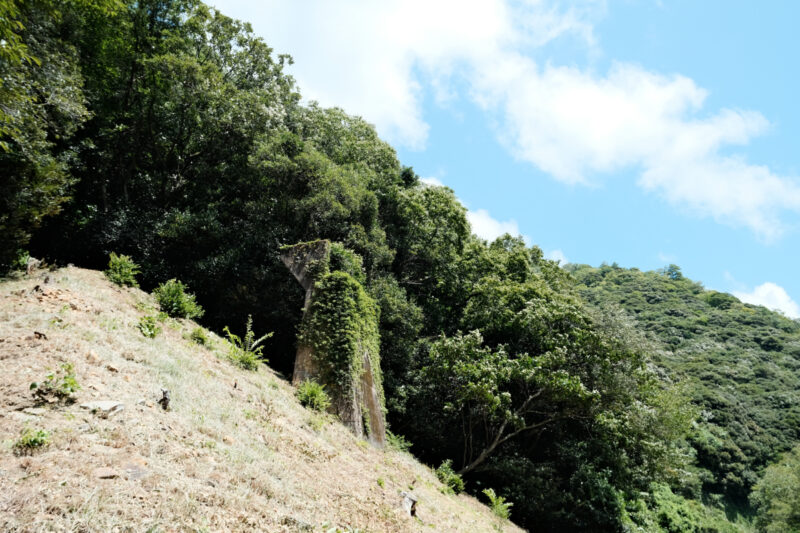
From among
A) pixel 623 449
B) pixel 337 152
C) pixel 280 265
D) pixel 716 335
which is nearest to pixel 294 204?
pixel 280 265

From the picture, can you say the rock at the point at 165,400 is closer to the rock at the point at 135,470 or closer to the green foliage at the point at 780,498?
the rock at the point at 135,470

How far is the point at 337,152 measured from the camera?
71.6 ft

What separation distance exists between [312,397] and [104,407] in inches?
215

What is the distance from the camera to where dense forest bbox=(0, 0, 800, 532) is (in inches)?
580

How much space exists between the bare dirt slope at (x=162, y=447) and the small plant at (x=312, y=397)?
11.7 inches

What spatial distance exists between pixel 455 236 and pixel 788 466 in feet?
102

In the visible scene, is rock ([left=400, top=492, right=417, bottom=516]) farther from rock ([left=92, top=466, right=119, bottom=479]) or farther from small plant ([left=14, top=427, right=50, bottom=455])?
small plant ([left=14, top=427, right=50, bottom=455])

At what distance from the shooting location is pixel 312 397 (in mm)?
9984

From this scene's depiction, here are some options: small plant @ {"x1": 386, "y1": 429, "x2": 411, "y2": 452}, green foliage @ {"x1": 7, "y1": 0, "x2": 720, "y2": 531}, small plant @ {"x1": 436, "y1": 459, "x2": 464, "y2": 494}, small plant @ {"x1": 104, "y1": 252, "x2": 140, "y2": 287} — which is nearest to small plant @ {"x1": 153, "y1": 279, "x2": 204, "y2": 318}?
green foliage @ {"x1": 7, "y1": 0, "x2": 720, "y2": 531}

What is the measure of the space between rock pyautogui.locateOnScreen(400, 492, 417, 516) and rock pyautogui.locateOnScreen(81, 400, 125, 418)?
4592mm

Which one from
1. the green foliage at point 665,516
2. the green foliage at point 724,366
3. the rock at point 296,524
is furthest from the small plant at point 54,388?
the green foliage at point 724,366

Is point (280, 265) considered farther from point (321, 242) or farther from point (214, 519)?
point (214, 519)

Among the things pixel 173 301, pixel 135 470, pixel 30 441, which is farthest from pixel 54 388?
pixel 173 301

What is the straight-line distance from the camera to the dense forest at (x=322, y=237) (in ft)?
48.3
